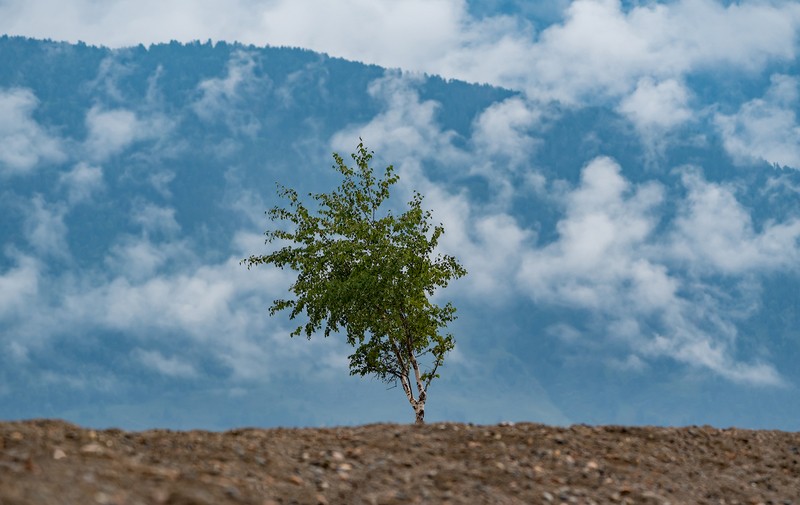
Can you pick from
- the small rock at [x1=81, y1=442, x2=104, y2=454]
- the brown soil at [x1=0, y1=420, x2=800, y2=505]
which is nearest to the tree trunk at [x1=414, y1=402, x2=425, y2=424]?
the brown soil at [x1=0, y1=420, x2=800, y2=505]

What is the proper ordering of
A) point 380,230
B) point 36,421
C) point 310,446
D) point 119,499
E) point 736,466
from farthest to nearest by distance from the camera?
point 380,230, point 736,466, point 310,446, point 36,421, point 119,499

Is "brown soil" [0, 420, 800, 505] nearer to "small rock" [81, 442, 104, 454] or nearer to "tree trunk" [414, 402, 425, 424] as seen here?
"small rock" [81, 442, 104, 454]

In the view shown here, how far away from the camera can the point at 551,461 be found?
21.9m

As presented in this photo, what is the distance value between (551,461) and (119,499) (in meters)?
11.0

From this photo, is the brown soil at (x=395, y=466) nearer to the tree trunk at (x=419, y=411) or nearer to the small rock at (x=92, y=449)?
the small rock at (x=92, y=449)

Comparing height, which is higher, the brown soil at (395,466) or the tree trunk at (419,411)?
the tree trunk at (419,411)

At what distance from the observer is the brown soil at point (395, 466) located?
1562 cm

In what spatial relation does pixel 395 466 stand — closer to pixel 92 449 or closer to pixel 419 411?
pixel 92 449

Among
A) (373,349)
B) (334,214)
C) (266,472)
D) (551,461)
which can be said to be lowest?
(266,472)

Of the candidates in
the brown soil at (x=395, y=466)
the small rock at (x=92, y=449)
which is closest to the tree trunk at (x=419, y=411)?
the brown soil at (x=395, y=466)

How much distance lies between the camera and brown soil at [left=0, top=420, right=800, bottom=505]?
15.6m

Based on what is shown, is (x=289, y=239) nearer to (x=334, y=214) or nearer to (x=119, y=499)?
(x=334, y=214)

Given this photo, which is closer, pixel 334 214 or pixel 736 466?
pixel 736 466

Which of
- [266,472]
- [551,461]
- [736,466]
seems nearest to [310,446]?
[266,472]
